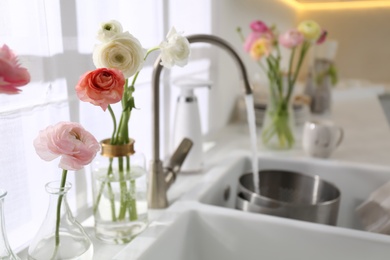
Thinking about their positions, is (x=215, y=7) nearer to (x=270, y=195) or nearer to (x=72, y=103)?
(x=270, y=195)

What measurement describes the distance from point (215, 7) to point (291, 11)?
5.66 ft

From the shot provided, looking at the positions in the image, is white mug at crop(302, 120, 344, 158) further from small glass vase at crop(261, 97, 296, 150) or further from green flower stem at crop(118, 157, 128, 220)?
green flower stem at crop(118, 157, 128, 220)

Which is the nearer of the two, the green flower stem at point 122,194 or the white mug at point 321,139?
the green flower stem at point 122,194

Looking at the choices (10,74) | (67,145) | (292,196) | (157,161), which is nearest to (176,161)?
(157,161)

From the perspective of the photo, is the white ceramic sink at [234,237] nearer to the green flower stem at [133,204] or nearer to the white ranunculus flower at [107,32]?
the green flower stem at [133,204]

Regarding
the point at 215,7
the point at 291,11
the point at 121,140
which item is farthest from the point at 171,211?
the point at 291,11

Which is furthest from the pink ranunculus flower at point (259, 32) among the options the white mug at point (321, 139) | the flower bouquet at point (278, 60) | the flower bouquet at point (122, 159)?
the flower bouquet at point (122, 159)

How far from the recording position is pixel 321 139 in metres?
1.22

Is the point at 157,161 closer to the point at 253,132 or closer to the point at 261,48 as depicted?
the point at 253,132

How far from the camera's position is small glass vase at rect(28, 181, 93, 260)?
1.85 feet

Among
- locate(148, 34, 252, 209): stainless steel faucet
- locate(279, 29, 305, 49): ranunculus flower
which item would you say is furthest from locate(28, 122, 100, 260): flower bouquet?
locate(279, 29, 305, 49): ranunculus flower

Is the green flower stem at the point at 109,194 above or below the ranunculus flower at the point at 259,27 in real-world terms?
below

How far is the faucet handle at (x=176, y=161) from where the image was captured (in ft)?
3.00

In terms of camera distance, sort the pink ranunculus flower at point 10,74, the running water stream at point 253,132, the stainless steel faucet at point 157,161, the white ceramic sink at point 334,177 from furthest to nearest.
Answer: the white ceramic sink at point 334,177, the running water stream at point 253,132, the stainless steel faucet at point 157,161, the pink ranunculus flower at point 10,74
